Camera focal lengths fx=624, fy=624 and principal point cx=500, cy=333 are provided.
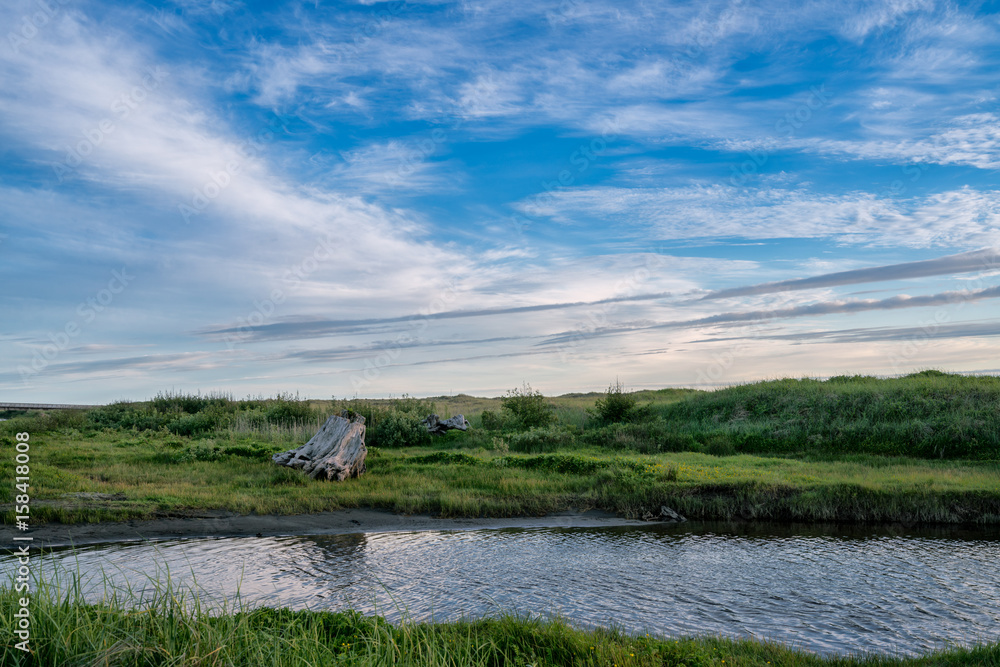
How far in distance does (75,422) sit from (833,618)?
37923 millimetres

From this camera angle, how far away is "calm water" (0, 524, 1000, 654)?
904 centimetres

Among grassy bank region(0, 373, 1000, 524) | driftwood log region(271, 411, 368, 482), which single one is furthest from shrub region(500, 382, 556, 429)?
driftwood log region(271, 411, 368, 482)

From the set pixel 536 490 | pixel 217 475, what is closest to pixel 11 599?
pixel 536 490

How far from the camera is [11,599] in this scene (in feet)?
19.4

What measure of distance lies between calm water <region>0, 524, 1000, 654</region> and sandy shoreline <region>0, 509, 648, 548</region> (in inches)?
23.7

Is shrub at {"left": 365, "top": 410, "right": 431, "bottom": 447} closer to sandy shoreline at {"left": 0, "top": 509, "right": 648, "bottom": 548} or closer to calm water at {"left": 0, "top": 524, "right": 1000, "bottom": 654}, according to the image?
sandy shoreline at {"left": 0, "top": 509, "right": 648, "bottom": 548}

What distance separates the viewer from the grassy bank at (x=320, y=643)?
5195 mm

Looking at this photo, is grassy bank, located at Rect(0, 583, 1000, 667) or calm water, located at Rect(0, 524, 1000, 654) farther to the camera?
calm water, located at Rect(0, 524, 1000, 654)

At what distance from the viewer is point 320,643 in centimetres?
601

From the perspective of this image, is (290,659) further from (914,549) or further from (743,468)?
(743,468)

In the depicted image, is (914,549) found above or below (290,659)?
below

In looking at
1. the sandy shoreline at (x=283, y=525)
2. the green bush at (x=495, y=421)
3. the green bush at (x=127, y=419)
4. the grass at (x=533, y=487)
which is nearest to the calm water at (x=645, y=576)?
the sandy shoreline at (x=283, y=525)

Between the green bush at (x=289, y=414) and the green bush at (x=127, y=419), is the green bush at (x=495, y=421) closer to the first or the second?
the green bush at (x=289, y=414)

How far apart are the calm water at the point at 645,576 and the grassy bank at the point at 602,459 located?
1.82 metres
